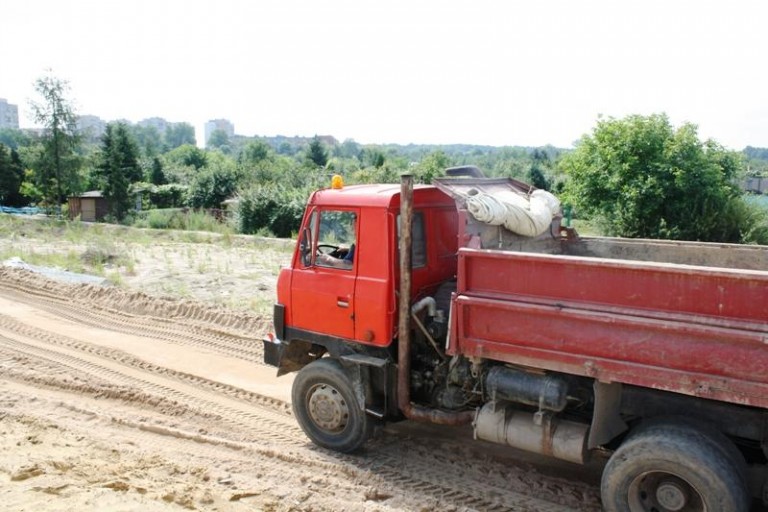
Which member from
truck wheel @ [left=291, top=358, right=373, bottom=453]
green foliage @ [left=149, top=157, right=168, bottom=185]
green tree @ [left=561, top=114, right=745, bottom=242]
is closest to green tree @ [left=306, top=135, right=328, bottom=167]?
green foliage @ [left=149, top=157, right=168, bottom=185]

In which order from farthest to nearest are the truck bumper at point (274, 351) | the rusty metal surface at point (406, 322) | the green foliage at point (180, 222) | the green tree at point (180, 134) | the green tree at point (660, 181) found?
the green tree at point (180, 134) → the green foliage at point (180, 222) → the green tree at point (660, 181) → the truck bumper at point (274, 351) → the rusty metal surface at point (406, 322)

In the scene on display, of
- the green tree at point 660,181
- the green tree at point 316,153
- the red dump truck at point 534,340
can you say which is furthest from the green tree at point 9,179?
the red dump truck at point 534,340

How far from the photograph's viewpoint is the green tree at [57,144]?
31516mm

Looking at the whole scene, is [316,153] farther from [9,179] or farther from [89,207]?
[89,207]

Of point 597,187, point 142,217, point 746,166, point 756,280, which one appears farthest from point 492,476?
point 142,217

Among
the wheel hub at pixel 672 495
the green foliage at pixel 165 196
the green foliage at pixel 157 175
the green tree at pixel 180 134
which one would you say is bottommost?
the wheel hub at pixel 672 495

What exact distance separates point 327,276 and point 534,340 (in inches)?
83.4

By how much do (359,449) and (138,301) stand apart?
23.7 ft

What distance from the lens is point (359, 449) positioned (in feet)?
20.2

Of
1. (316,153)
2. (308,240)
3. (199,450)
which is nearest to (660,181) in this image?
(308,240)

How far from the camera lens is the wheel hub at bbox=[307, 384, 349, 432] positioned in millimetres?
6020

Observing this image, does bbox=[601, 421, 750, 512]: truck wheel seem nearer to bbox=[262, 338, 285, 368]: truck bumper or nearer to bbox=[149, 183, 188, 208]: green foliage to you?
bbox=[262, 338, 285, 368]: truck bumper

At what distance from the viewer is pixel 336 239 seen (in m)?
6.30

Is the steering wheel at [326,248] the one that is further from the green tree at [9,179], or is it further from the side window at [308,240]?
the green tree at [9,179]
